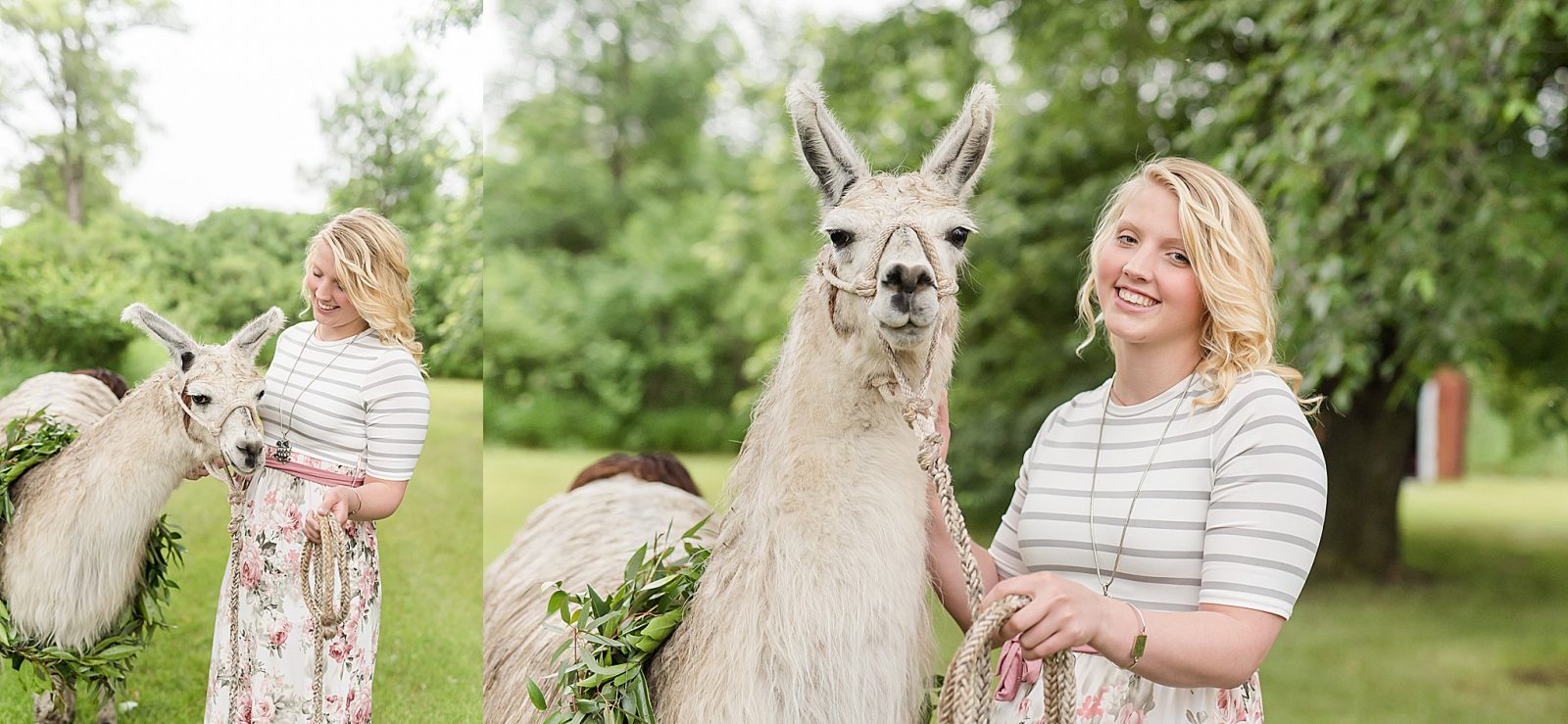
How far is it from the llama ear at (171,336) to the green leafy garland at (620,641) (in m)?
0.94

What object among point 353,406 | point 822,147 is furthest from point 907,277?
point 353,406

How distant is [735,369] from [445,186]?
11.1 meters

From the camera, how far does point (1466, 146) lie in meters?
4.27

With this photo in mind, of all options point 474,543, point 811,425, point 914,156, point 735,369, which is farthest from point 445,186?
point 735,369

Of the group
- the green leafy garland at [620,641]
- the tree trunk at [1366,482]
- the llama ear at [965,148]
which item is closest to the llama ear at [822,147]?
the llama ear at [965,148]

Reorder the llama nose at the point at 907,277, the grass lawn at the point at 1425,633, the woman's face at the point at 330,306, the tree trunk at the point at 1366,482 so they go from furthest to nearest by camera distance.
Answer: the tree trunk at the point at 1366,482, the grass lawn at the point at 1425,633, the woman's face at the point at 330,306, the llama nose at the point at 907,277

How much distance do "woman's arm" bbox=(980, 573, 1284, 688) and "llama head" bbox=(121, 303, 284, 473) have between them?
1.48m

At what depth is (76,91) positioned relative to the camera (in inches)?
98.8

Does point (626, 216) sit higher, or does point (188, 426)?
point (626, 216)

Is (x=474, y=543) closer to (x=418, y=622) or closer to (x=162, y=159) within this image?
(x=418, y=622)

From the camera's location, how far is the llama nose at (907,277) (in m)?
1.57

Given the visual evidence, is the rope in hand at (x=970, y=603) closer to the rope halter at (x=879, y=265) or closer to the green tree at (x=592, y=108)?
the rope halter at (x=879, y=265)

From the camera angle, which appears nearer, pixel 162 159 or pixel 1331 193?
pixel 162 159

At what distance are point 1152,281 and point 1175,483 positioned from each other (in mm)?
297
